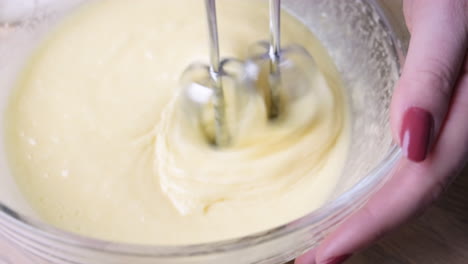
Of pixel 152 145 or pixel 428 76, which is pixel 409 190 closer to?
pixel 428 76

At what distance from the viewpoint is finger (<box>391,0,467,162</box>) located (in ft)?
2.20

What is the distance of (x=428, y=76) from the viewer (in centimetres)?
70

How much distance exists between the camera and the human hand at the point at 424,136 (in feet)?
2.24

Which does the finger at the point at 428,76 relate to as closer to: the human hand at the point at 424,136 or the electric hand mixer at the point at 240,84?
the human hand at the point at 424,136

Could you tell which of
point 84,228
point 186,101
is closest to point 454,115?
point 186,101

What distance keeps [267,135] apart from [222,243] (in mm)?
298

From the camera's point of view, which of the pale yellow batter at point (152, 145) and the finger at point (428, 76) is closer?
the finger at point (428, 76)

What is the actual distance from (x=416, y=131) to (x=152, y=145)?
476 millimetres

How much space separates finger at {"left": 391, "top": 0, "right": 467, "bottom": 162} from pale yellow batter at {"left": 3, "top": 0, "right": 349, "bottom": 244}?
0.24 m

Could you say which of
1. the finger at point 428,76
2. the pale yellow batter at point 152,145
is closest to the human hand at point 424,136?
the finger at point 428,76

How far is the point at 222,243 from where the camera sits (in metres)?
0.66

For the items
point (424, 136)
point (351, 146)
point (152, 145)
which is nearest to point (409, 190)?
point (424, 136)

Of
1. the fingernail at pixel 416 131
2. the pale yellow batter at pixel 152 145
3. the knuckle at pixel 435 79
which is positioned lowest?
the pale yellow batter at pixel 152 145

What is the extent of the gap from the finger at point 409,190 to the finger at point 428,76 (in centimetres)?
2
